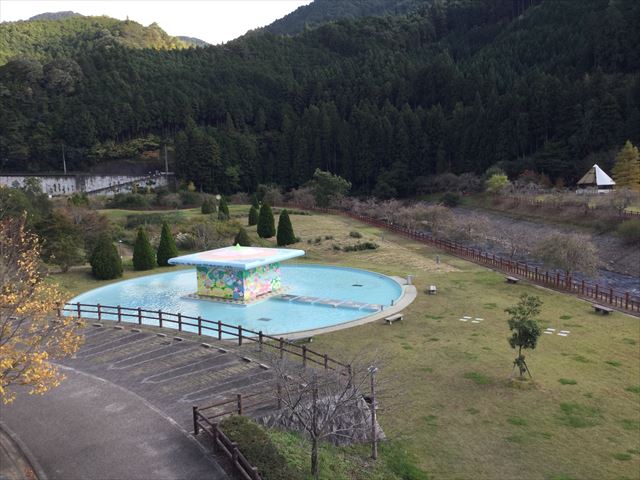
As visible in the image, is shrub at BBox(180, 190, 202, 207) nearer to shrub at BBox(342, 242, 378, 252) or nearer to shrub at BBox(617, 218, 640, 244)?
shrub at BBox(342, 242, 378, 252)

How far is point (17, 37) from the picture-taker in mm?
144250

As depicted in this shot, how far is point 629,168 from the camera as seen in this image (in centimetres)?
5106

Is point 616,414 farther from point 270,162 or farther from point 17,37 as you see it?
point 17,37

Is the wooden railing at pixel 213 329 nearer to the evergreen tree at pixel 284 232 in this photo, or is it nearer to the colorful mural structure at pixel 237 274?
the colorful mural structure at pixel 237 274

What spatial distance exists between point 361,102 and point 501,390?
8440 cm

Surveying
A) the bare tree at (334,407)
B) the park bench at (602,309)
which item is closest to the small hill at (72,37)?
the park bench at (602,309)

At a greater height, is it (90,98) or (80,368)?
(90,98)

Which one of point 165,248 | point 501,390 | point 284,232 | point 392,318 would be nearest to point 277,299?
point 392,318

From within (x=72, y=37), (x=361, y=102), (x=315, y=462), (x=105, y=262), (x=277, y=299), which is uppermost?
(x=72, y=37)

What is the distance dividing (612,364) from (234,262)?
1667 cm

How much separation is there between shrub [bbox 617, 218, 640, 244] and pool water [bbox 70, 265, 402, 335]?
20.1 meters

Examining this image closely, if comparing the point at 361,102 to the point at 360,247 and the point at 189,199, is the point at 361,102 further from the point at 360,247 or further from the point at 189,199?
the point at 360,247

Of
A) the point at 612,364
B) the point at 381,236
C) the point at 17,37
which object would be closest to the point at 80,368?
the point at 612,364

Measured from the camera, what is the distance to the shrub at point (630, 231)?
38344mm
